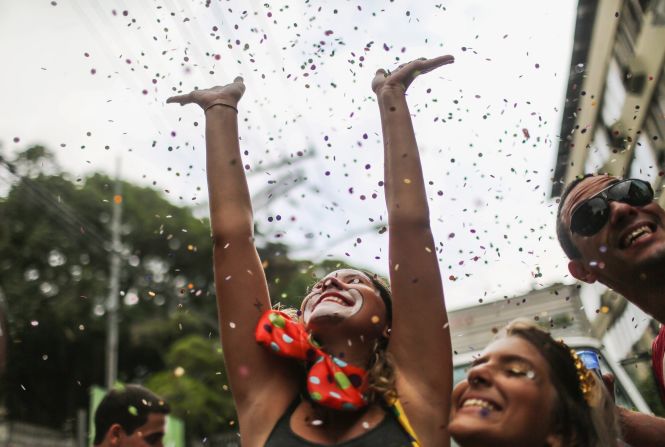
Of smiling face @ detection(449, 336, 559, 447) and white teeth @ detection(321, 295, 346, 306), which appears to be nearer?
smiling face @ detection(449, 336, 559, 447)

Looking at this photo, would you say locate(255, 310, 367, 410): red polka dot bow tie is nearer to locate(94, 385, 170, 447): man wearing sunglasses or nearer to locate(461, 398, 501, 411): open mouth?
locate(461, 398, 501, 411): open mouth

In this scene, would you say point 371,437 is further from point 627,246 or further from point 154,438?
point 154,438

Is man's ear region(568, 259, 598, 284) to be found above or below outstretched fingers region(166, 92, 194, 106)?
below

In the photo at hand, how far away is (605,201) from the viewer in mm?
2992

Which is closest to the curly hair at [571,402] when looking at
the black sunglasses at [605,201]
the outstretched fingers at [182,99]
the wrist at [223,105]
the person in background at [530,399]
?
the person in background at [530,399]

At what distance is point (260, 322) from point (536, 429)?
1.04 metres

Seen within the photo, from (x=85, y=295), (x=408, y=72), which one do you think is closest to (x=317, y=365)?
(x=408, y=72)

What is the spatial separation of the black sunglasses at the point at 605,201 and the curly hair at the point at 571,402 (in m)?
0.82

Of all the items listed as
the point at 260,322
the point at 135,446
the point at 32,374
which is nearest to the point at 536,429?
the point at 260,322

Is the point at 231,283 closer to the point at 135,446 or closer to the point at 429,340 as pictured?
the point at 429,340

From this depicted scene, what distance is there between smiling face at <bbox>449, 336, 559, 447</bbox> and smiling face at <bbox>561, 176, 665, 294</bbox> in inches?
33.9

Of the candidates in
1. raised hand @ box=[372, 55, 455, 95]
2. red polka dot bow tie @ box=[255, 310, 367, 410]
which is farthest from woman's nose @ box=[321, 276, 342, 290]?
raised hand @ box=[372, 55, 455, 95]

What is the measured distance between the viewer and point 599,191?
9.98 feet

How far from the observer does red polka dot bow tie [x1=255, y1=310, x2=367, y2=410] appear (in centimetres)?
241
